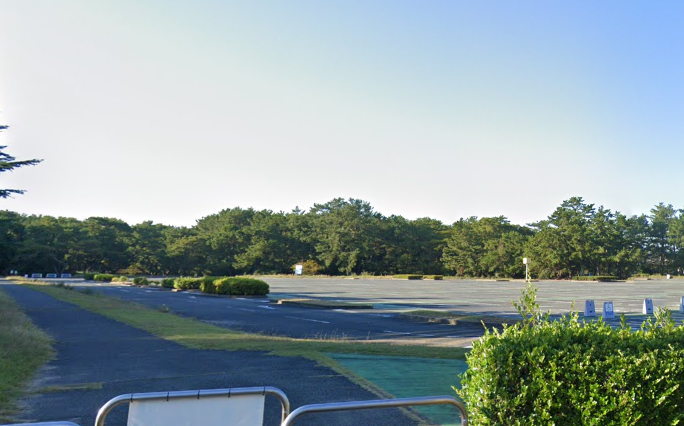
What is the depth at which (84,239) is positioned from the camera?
264 feet

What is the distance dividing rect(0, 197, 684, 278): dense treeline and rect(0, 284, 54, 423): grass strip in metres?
66.7

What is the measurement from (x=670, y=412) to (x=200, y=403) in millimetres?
3190

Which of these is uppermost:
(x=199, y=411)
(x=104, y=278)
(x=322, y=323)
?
(x=199, y=411)

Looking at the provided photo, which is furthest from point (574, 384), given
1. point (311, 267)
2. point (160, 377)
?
point (311, 267)

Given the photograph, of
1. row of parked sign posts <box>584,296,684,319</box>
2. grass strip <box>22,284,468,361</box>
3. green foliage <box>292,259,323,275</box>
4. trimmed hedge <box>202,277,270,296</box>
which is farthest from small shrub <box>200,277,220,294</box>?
green foliage <box>292,259,323,275</box>

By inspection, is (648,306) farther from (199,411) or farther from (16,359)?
(199,411)

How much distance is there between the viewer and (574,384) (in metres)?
3.69

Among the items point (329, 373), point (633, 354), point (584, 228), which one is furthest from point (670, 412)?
point (584, 228)

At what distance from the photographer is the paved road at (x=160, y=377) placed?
241 inches

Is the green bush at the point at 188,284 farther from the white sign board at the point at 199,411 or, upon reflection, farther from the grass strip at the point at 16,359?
the white sign board at the point at 199,411

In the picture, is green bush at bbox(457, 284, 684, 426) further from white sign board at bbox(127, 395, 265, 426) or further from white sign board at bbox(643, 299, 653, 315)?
white sign board at bbox(643, 299, 653, 315)

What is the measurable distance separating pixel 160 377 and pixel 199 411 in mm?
5388

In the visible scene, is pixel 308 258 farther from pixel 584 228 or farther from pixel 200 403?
pixel 200 403

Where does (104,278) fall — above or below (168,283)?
below
